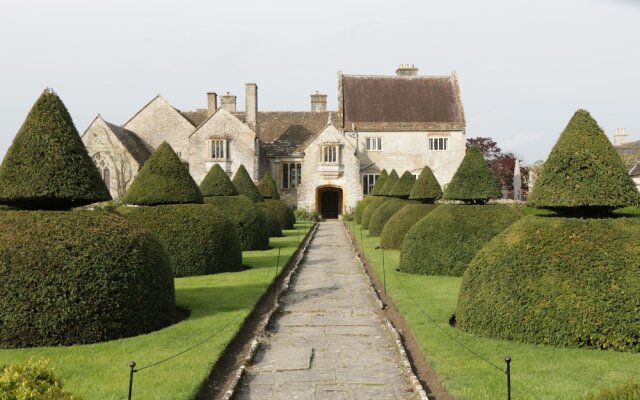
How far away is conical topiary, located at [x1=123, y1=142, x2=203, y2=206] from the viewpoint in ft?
56.5

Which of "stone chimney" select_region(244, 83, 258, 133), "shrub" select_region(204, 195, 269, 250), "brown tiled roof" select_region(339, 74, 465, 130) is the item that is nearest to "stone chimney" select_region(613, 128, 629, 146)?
"brown tiled roof" select_region(339, 74, 465, 130)

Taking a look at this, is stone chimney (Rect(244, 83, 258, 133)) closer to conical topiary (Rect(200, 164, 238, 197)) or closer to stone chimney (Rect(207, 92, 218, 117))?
stone chimney (Rect(207, 92, 218, 117))

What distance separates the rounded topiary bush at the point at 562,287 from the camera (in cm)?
870

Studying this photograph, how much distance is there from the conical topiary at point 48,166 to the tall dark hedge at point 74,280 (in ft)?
1.26

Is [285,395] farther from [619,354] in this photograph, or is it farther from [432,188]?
[432,188]

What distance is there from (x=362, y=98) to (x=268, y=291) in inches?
1536

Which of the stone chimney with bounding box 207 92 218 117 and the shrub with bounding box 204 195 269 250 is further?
the stone chimney with bounding box 207 92 218 117

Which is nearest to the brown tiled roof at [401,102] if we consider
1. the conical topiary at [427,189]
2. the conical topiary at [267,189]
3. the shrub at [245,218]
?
the conical topiary at [267,189]

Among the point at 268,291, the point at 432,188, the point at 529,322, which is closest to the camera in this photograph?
the point at 529,322

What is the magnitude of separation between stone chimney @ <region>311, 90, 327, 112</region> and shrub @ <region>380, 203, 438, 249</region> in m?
35.0

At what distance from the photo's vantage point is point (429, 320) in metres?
10.9

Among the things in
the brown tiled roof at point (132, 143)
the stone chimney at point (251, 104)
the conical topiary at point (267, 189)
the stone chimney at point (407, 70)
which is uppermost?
the stone chimney at point (407, 70)

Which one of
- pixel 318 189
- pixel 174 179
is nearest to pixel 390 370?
pixel 174 179

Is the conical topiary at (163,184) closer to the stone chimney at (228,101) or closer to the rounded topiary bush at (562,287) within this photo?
the rounded topiary bush at (562,287)
